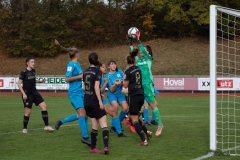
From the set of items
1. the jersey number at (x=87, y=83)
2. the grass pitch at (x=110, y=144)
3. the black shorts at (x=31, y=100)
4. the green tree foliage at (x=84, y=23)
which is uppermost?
the green tree foliage at (x=84, y=23)

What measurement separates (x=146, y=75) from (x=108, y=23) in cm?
3894

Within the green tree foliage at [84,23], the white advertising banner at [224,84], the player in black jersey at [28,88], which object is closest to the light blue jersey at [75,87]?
the player in black jersey at [28,88]

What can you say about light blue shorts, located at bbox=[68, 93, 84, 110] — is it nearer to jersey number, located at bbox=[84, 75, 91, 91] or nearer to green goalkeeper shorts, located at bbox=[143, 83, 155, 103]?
jersey number, located at bbox=[84, 75, 91, 91]

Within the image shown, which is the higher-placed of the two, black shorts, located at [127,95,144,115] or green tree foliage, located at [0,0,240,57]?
green tree foliage, located at [0,0,240,57]

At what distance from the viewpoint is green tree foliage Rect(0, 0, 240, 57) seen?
153 feet

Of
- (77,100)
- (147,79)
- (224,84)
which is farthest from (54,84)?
(77,100)

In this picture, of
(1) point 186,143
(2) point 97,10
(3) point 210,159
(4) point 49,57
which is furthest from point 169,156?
(2) point 97,10

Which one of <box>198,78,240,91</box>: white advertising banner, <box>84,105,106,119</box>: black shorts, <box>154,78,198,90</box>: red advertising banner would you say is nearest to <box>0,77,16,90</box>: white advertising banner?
<box>154,78,198,90</box>: red advertising banner

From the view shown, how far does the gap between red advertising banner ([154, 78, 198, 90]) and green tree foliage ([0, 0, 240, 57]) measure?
51.9 feet

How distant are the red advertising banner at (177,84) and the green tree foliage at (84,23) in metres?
15.8

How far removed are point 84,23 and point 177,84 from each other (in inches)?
796

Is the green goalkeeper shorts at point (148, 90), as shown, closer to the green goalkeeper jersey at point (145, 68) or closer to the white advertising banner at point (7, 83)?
the green goalkeeper jersey at point (145, 68)

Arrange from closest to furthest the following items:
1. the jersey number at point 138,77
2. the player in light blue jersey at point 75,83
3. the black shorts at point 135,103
→ the black shorts at point 135,103 → the jersey number at point 138,77 → the player in light blue jersey at point 75,83

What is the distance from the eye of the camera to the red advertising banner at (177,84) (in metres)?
30.6
